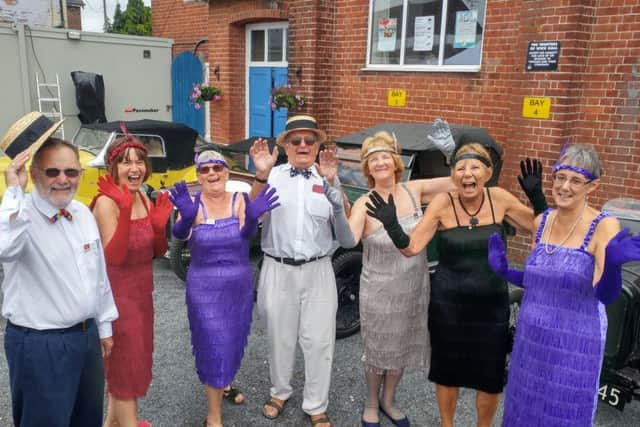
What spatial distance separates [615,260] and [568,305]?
→ 33cm

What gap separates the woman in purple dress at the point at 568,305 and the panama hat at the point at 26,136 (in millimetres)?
2279

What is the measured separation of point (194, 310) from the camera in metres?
3.22

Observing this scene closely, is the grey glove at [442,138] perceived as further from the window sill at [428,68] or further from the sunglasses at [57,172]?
the window sill at [428,68]

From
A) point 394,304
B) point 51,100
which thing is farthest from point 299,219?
point 51,100

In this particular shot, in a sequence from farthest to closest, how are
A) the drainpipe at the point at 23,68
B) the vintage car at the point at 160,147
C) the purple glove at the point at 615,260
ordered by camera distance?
the drainpipe at the point at 23,68, the vintage car at the point at 160,147, the purple glove at the point at 615,260

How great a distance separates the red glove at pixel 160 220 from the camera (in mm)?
3004

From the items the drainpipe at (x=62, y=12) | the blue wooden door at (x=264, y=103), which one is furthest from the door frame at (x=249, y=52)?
the drainpipe at (x=62, y=12)

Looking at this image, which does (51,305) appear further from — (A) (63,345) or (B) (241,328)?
(B) (241,328)

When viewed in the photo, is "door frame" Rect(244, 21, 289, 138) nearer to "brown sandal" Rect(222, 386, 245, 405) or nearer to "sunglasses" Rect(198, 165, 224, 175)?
"sunglasses" Rect(198, 165, 224, 175)

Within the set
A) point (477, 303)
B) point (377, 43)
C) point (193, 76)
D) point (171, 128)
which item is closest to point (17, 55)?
point (193, 76)

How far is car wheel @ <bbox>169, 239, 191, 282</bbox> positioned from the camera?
539cm

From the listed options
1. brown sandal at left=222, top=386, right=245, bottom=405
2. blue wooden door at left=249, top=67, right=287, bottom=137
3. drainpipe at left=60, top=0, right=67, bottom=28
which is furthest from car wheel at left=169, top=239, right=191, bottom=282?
drainpipe at left=60, top=0, right=67, bottom=28

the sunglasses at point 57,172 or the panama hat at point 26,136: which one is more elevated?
the panama hat at point 26,136

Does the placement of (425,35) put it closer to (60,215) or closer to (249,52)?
(249,52)
